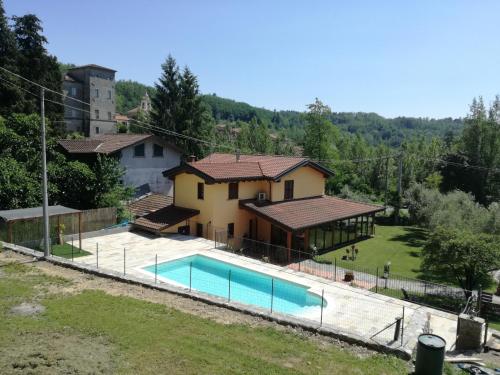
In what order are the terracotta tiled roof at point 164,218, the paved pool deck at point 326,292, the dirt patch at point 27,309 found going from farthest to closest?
the terracotta tiled roof at point 164,218, the paved pool deck at point 326,292, the dirt patch at point 27,309

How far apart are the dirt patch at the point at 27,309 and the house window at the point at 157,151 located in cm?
2227

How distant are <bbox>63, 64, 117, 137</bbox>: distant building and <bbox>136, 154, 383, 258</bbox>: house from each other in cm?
3880

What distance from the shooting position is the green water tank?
8.39 m

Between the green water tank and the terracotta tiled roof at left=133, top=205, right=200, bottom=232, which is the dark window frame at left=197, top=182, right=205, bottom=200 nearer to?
the terracotta tiled roof at left=133, top=205, right=200, bottom=232

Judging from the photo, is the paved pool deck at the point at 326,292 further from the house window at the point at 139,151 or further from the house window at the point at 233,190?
the house window at the point at 139,151

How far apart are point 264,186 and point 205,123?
23.7 metres

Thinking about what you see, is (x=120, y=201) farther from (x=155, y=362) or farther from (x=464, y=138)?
(x=464, y=138)

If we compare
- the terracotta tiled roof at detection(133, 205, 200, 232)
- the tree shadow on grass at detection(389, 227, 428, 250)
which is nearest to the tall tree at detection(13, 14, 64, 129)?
the terracotta tiled roof at detection(133, 205, 200, 232)

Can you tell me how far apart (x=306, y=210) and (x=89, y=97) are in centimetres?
4532

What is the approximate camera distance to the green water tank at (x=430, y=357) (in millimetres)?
8391

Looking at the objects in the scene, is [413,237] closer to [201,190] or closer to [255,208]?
[255,208]

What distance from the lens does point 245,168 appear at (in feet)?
87.3

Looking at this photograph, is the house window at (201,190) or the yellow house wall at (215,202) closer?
the yellow house wall at (215,202)

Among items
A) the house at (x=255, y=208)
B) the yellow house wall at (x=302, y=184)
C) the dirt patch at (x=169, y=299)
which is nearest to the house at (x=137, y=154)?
the house at (x=255, y=208)
